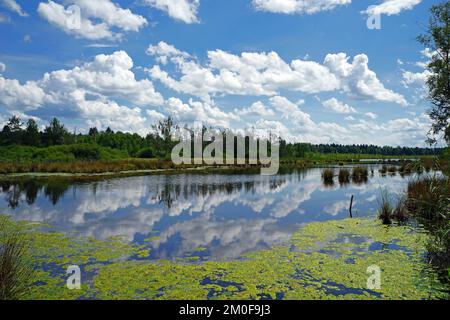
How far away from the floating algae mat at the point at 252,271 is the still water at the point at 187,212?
811 millimetres

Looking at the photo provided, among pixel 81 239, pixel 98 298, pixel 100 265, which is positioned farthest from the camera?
pixel 81 239

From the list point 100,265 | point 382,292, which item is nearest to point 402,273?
point 382,292

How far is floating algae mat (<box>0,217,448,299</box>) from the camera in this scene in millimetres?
6086

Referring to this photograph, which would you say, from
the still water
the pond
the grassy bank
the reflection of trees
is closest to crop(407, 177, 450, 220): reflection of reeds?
the grassy bank

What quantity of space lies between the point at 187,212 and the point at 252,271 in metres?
7.72

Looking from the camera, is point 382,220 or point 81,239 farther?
point 382,220

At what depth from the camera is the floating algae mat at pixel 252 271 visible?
20.0ft

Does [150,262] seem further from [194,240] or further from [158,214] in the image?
[158,214]

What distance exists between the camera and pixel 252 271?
7266 mm

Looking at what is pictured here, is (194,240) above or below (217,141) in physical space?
below

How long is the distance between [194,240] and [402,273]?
5.49 meters

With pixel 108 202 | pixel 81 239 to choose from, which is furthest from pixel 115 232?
pixel 108 202

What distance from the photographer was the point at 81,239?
998 cm
